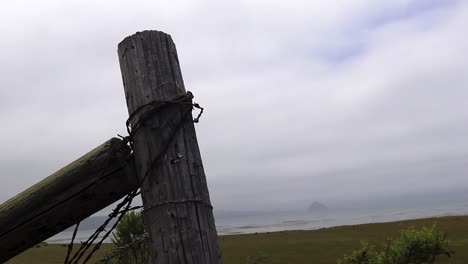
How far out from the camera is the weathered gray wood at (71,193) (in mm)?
2516

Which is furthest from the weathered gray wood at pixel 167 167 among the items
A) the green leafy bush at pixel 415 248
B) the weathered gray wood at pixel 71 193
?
the green leafy bush at pixel 415 248

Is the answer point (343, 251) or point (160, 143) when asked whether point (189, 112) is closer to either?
point (160, 143)

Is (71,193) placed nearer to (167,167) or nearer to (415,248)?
(167,167)

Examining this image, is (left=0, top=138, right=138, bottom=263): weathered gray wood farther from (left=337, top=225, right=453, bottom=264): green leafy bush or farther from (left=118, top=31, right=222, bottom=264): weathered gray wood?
(left=337, top=225, right=453, bottom=264): green leafy bush

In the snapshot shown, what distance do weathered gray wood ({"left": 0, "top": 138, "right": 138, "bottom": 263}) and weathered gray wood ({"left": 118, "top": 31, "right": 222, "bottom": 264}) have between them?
135mm

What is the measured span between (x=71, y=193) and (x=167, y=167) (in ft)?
1.95

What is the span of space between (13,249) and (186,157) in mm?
1180

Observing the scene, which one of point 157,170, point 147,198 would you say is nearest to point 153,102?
point 157,170

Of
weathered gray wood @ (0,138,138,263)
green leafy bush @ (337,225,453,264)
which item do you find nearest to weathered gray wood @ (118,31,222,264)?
weathered gray wood @ (0,138,138,263)

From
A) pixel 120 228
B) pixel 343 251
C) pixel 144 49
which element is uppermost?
pixel 144 49

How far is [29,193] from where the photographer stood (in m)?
2.56

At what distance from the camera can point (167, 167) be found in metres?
2.39

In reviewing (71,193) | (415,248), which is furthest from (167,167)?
(415,248)

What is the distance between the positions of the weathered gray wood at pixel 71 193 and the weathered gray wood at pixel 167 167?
0.13m
